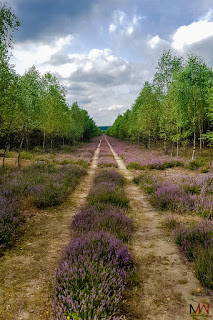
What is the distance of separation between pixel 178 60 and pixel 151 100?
19.9 feet

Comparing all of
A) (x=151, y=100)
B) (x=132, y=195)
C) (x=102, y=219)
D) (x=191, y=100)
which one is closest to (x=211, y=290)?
(x=102, y=219)

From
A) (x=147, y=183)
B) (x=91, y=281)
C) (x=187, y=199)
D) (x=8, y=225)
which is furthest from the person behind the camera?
(x=147, y=183)

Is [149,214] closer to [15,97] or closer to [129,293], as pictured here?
[129,293]

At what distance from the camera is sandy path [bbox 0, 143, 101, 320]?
292 centimetres

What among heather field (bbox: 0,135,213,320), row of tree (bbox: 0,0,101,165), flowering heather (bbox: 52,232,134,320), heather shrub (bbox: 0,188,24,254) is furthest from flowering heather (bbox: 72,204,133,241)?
row of tree (bbox: 0,0,101,165)

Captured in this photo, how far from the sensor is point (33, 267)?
13.2 ft

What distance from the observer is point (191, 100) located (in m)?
21.8

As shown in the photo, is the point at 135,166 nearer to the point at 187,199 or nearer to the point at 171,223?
the point at 187,199

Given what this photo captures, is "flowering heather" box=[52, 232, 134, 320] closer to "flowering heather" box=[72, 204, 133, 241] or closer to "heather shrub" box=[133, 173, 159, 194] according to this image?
"flowering heather" box=[72, 204, 133, 241]

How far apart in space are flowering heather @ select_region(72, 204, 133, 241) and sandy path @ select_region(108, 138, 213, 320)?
0.37 meters

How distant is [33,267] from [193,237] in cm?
377

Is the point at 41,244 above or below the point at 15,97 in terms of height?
below

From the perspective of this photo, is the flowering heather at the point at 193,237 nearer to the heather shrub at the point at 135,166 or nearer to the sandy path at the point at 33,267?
the sandy path at the point at 33,267

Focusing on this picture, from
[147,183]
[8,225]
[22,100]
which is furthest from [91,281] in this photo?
[22,100]
